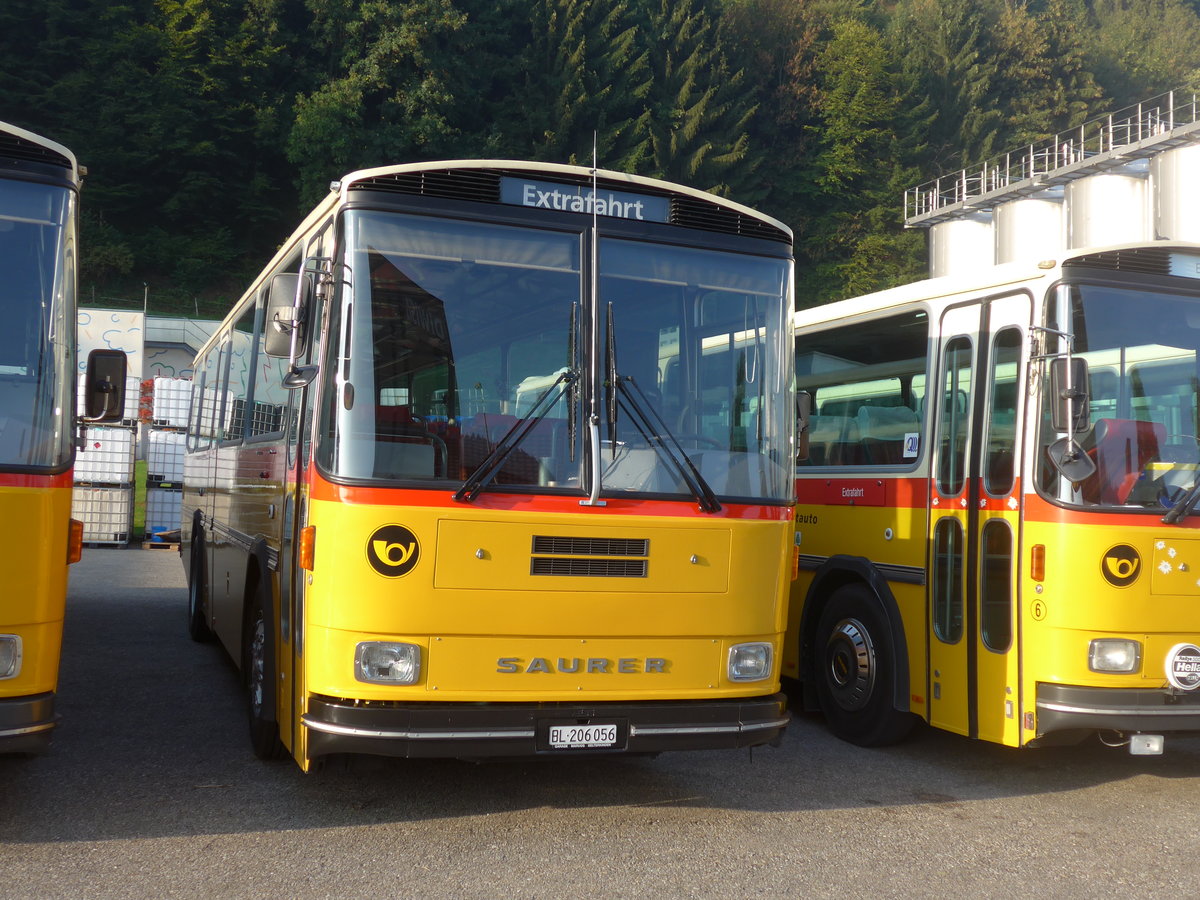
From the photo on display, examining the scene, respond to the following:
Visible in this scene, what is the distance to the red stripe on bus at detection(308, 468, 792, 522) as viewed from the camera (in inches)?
210

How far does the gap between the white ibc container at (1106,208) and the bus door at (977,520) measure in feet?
146

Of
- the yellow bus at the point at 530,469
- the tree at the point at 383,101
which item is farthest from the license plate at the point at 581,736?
the tree at the point at 383,101

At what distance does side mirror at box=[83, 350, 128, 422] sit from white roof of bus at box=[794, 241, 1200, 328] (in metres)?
4.69

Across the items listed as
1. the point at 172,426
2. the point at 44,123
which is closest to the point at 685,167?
the point at 44,123

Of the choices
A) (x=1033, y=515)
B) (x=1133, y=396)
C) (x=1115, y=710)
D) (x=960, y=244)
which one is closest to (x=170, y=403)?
(x=1033, y=515)

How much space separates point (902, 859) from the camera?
17.8 feet

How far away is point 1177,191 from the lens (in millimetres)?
46469

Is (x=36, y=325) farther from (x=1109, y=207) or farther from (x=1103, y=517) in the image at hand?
(x=1109, y=207)

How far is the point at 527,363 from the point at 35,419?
2182 mm

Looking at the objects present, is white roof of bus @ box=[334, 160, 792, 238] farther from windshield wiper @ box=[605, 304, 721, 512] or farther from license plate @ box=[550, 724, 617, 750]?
license plate @ box=[550, 724, 617, 750]

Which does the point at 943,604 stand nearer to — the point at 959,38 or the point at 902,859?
the point at 902,859

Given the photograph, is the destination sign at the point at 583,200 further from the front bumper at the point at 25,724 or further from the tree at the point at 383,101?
the tree at the point at 383,101

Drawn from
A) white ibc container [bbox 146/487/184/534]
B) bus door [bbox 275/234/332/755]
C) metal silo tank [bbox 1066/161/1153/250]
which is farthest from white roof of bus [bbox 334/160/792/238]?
metal silo tank [bbox 1066/161/1153/250]

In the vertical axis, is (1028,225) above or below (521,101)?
below
